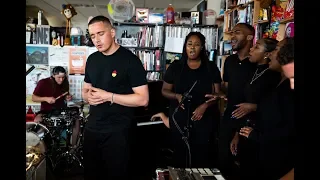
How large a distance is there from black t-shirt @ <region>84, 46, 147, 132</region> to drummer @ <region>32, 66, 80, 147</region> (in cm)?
200

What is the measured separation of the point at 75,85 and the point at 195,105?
2.32 meters

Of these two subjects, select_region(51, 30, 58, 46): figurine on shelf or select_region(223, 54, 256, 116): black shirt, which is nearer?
select_region(223, 54, 256, 116): black shirt

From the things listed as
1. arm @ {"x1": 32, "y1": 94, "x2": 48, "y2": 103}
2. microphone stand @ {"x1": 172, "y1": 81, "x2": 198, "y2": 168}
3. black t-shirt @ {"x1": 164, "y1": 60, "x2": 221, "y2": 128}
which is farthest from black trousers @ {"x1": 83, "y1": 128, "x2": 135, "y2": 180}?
arm @ {"x1": 32, "y1": 94, "x2": 48, "y2": 103}

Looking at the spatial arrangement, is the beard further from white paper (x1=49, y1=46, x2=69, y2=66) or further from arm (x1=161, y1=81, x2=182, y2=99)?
white paper (x1=49, y1=46, x2=69, y2=66)

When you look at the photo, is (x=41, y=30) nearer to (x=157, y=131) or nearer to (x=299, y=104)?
(x=157, y=131)

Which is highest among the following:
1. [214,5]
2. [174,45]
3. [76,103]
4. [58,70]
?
[214,5]

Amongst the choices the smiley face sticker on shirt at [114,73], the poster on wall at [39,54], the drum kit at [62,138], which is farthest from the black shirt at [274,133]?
the poster on wall at [39,54]

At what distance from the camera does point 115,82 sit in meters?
1.86

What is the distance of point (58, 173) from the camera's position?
11.7ft

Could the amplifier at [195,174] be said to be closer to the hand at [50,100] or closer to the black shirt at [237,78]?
the black shirt at [237,78]

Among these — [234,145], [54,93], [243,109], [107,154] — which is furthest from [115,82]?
[54,93]

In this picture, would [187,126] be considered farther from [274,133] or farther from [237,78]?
[274,133]

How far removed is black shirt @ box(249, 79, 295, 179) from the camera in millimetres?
1452
